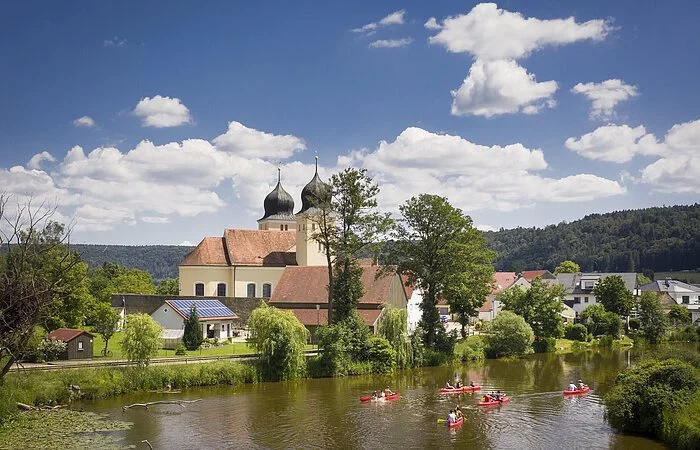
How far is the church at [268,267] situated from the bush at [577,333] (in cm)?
1588

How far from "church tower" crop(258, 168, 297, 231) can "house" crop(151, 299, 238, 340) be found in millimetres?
16277

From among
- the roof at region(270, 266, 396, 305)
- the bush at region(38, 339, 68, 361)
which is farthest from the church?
the bush at region(38, 339, 68, 361)

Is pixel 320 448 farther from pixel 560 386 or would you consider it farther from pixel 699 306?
pixel 699 306

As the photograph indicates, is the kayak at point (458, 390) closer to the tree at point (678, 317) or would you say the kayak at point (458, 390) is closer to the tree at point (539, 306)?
the tree at point (539, 306)

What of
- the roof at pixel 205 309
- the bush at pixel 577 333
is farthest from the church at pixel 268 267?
the bush at pixel 577 333

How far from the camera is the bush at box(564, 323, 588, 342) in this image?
63500 mm

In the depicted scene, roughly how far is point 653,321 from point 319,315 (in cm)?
3422

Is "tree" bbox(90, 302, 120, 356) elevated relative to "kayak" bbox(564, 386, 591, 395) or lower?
elevated

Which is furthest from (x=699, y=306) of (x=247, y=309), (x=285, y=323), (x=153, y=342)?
(x=153, y=342)

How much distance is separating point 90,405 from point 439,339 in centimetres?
2563

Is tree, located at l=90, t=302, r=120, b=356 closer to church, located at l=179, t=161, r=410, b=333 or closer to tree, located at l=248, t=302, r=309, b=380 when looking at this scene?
tree, located at l=248, t=302, r=309, b=380

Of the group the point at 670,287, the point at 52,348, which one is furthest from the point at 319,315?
the point at 670,287

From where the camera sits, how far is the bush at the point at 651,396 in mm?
25500

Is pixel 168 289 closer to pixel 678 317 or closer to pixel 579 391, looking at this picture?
pixel 678 317
